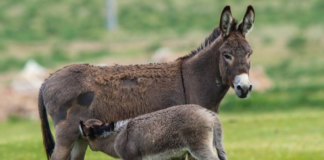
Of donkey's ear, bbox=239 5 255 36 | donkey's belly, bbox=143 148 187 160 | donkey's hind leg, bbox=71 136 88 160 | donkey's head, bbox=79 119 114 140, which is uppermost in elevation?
donkey's ear, bbox=239 5 255 36

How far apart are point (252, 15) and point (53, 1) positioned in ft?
151

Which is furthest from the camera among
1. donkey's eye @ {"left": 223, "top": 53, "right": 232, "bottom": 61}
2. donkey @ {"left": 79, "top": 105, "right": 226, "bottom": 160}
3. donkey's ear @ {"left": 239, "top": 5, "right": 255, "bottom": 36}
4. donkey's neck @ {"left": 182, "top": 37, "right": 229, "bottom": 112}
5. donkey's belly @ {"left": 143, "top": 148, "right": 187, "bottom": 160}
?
donkey's neck @ {"left": 182, "top": 37, "right": 229, "bottom": 112}

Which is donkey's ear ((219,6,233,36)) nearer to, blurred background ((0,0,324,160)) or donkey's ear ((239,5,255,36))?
donkey's ear ((239,5,255,36))

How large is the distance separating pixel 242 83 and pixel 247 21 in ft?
3.65

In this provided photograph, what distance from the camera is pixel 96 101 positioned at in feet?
36.3

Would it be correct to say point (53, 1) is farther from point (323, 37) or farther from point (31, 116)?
point (31, 116)

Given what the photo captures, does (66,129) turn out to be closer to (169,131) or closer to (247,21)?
(169,131)

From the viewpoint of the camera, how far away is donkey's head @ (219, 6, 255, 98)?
10750 millimetres

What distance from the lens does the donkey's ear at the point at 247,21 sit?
11039 mm

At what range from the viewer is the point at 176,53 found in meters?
35.5

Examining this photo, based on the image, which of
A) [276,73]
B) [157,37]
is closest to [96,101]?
[276,73]

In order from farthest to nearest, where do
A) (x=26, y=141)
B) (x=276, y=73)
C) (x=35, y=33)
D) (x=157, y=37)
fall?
(x=35, y=33)
(x=157, y=37)
(x=276, y=73)
(x=26, y=141)

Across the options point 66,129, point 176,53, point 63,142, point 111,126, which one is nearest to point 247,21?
point 111,126

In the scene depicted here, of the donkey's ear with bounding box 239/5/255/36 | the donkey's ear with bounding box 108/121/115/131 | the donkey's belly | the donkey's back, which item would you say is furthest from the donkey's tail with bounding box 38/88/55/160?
the donkey's ear with bounding box 239/5/255/36
